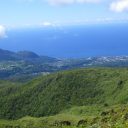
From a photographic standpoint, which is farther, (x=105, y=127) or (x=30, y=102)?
(x=30, y=102)

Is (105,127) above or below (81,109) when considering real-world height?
above

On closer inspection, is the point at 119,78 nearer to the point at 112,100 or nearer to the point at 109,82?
the point at 109,82

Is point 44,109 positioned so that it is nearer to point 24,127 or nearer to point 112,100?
point 112,100

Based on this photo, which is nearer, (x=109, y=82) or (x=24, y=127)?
(x=24, y=127)

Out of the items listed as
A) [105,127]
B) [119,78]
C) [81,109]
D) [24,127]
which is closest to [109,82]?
[119,78]

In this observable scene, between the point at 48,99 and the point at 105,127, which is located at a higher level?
the point at 105,127

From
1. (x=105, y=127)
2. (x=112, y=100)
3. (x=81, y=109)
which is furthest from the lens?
(x=112, y=100)

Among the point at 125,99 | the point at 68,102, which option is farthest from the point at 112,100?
the point at 68,102

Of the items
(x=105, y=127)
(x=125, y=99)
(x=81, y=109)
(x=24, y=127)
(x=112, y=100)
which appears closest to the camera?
(x=105, y=127)

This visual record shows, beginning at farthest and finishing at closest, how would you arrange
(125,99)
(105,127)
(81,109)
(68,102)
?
(68,102), (125,99), (81,109), (105,127)
